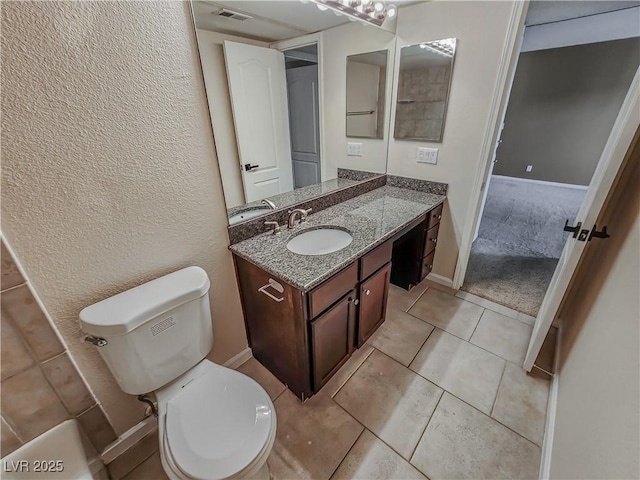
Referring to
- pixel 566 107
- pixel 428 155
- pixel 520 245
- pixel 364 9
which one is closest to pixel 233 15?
pixel 364 9

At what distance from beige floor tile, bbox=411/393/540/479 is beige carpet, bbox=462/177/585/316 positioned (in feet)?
3.58

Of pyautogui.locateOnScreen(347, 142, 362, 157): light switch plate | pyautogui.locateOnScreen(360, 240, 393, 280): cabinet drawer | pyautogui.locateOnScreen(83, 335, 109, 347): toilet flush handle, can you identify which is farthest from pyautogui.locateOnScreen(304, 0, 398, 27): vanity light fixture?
pyautogui.locateOnScreen(83, 335, 109, 347): toilet flush handle

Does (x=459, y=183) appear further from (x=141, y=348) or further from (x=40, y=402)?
(x=40, y=402)

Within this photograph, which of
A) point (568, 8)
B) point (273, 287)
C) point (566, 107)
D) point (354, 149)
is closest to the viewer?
point (273, 287)

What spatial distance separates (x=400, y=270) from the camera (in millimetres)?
2311

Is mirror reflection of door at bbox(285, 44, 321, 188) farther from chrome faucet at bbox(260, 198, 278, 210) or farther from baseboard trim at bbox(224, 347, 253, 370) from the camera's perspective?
baseboard trim at bbox(224, 347, 253, 370)

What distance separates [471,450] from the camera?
125 cm

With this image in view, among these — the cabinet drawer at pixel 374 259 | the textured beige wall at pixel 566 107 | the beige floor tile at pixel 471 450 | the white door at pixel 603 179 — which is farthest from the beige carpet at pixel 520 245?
the cabinet drawer at pixel 374 259

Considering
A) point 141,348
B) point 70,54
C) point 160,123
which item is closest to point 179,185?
point 160,123

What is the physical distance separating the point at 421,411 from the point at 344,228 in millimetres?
1049

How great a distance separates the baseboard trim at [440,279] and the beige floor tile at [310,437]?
57.0 inches

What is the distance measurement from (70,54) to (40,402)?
1.17 m

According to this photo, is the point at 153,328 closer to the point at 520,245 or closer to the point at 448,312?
the point at 448,312

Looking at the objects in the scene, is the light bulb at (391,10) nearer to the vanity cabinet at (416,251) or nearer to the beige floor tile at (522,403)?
the vanity cabinet at (416,251)
